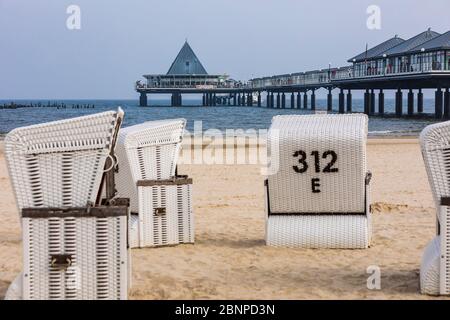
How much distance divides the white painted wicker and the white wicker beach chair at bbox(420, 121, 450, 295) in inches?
98.8

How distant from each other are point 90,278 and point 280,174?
2.39 metres

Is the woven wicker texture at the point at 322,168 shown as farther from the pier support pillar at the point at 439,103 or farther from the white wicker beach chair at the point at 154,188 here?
the pier support pillar at the point at 439,103

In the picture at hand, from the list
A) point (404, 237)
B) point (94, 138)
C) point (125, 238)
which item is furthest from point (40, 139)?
point (404, 237)

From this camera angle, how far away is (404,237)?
658 cm

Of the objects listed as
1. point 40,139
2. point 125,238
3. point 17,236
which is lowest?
point 17,236

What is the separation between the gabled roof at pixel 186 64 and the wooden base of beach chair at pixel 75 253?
347ft

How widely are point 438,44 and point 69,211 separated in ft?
141

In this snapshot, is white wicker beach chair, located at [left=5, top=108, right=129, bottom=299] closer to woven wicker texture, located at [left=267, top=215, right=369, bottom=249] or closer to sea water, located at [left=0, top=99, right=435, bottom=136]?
woven wicker texture, located at [left=267, top=215, right=369, bottom=249]

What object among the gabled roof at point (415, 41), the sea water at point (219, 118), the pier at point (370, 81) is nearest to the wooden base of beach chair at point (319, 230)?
the sea water at point (219, 118)

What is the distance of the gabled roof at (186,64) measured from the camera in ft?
367

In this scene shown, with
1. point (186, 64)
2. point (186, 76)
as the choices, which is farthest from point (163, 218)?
point (186, 64)
